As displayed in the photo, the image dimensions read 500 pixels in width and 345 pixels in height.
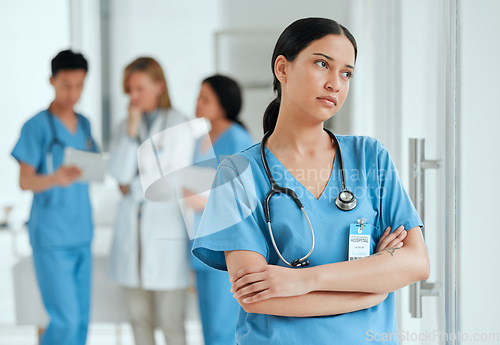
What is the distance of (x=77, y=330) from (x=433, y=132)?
131cm

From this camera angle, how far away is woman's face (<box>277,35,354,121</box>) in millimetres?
773

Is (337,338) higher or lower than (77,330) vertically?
higher

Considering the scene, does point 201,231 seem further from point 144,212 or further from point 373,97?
Answer: point 144,212

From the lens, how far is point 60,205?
1.67 m

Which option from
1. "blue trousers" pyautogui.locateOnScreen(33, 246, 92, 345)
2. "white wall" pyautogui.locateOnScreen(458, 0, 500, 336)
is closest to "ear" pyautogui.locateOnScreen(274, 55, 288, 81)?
"white wall" pyautogui.locateOnScreen(458, 0, 500, 336)

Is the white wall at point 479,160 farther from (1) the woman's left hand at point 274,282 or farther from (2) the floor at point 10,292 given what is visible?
(2) the floor at point 10,292

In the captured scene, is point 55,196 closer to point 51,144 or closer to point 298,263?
point 51,144

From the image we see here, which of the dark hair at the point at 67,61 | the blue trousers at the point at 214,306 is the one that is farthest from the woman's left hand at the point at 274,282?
the dark hair at the point at 67,61

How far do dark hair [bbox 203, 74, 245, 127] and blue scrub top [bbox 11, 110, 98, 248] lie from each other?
0.44m

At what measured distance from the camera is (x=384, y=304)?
0.85 meters

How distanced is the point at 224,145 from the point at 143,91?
2.09 ft

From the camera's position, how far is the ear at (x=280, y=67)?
801 millimetres

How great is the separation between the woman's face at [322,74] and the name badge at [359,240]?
0.18 m

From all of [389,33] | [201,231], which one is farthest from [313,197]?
[389,33]
